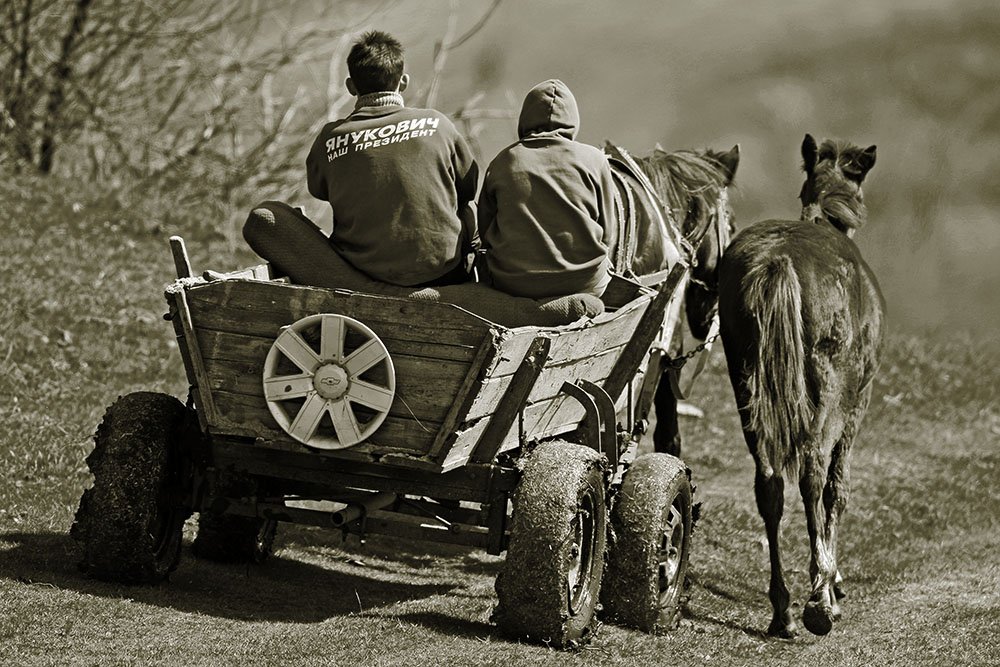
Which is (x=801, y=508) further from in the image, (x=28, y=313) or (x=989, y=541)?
(x=28, y=313)

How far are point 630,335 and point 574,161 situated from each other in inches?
36.1

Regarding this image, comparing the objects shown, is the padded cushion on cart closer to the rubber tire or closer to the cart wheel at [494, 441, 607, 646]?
the cart wheel at [494, 441, 607, 646]

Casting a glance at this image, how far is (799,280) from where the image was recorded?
6.41 m

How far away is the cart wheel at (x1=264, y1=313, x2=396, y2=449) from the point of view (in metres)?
4.91

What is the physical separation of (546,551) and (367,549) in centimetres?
244

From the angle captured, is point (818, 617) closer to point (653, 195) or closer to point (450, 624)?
point (450, 624)

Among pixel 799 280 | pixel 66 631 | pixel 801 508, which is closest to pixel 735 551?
pixel 801 508

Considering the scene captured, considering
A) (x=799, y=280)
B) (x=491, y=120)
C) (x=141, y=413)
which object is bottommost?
(x=141, y=413)

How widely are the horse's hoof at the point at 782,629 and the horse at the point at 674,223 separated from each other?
1404mm

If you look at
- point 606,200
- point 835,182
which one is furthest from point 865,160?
point 606,200

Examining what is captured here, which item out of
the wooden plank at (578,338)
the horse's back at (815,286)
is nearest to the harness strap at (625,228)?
the horse's back at (815,286)

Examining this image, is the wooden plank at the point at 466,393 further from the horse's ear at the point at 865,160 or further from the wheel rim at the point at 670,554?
the horse's ear at the point at 865,160

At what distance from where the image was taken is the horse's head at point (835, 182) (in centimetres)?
757

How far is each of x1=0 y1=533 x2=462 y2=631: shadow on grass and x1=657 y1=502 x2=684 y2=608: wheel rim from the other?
112cm
